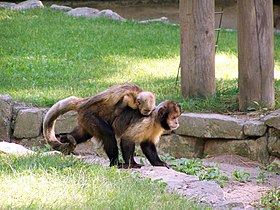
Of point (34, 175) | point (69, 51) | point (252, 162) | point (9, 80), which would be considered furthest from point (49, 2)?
point (34, 175)

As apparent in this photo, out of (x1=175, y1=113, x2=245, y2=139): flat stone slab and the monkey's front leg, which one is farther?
(x1=175, y1=113, x2=245, y2=139): flat stone slab

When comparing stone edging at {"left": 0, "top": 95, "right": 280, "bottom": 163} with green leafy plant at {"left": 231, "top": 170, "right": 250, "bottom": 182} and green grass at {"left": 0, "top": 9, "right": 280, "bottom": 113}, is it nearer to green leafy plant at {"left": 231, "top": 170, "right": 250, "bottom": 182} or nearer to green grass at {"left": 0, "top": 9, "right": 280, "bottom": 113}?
green grass at {"left": 0, "top": 9, "right": 280, "bottom": 113}

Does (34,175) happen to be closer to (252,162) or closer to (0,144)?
(0,144)

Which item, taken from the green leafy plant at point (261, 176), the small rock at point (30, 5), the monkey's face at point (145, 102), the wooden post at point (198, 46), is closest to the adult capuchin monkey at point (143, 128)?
the monkey's face at point (145, 102)

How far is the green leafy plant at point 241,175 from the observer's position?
7.28 m

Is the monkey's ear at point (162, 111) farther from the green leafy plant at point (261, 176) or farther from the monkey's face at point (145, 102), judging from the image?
the green leafy plant at point (261, 176)

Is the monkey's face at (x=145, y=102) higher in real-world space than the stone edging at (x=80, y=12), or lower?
lower

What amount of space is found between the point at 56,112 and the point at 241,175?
219cm

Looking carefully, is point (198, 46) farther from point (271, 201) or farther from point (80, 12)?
point (80, 12)

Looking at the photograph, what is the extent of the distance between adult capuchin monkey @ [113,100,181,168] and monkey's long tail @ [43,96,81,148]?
1.65 feet

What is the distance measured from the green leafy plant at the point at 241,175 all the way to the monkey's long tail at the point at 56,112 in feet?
6.24

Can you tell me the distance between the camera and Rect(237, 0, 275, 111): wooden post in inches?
339

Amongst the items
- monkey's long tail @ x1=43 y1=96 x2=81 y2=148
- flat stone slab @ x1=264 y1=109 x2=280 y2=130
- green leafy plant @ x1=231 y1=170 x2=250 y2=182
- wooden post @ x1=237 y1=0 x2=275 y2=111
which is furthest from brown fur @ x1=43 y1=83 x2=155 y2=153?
wooden post @ x1=237 y1=0 x2=275 y2=111

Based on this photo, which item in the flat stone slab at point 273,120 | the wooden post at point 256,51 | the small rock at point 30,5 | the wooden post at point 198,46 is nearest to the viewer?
the flat stone slab at point 273,120
